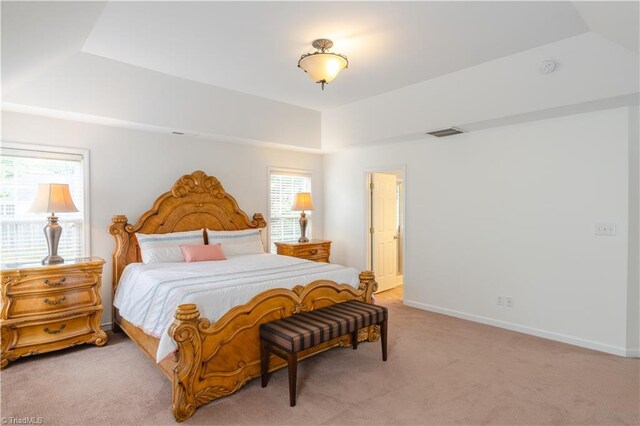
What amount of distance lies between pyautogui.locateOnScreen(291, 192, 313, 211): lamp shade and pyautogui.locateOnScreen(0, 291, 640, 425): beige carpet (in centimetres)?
247

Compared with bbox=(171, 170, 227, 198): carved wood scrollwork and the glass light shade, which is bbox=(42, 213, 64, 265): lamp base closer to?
bbox=(171, 170, 227, 198): carved wood scrollwork

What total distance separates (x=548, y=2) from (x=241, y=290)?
9.87ft

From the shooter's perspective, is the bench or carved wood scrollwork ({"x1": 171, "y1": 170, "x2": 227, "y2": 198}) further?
carved wood scrollwork ({"x1": 171, "y1": 170, "x2": 227, "y2": 198})

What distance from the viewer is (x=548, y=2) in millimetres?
2529

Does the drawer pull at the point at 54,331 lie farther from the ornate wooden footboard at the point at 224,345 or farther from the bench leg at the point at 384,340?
the bench leg at the point at 384,340

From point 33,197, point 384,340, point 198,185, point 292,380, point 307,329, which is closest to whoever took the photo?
point 292,380

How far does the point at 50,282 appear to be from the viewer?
317 centimetres

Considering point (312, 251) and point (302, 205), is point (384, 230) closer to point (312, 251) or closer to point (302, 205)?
point (312, 251)

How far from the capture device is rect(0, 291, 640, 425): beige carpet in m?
2.31

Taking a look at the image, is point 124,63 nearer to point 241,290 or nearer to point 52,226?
point 52,226

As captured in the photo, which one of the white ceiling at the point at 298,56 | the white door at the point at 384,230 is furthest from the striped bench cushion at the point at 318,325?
the white door at the point at 384,230

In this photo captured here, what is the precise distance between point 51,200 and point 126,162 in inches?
37.6

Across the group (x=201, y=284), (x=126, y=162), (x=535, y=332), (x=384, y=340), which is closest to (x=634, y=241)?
(x=535, y=332)

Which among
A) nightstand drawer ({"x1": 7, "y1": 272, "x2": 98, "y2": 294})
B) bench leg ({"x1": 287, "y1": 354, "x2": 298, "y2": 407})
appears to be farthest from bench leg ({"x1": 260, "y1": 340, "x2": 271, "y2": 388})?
nightstand drawer ({"x1": 7, "y1": 272, "x2": 98, "y2": 294})
